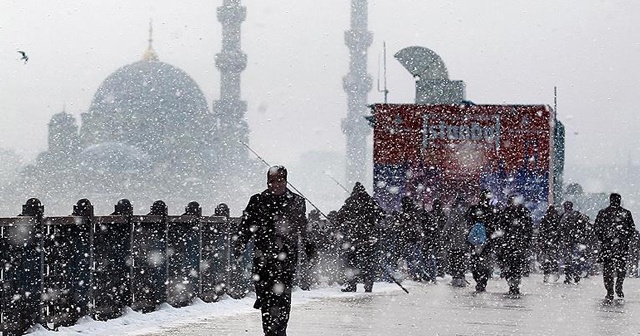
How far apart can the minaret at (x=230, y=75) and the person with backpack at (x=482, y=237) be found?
121127mm

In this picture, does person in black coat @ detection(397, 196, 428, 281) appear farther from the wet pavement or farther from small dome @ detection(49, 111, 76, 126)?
small dome @ detection(49, 111, 76, 126)

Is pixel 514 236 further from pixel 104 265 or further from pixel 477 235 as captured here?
pixel 104 265

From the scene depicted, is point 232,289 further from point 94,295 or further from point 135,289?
point 94,295

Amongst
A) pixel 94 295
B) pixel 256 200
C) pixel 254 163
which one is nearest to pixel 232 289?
pixel 94 295

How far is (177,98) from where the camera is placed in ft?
465

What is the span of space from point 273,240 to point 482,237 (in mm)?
10167

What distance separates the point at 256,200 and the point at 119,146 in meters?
140

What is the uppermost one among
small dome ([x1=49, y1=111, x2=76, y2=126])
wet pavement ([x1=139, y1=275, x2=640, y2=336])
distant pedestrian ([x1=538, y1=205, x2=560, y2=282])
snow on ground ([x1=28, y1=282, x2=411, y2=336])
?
small dome ([x1=49, y1=111, x2=76, y2=126])

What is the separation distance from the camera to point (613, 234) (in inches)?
685

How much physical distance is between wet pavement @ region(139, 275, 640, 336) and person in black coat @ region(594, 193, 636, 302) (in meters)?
0.53

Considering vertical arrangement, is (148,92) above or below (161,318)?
above

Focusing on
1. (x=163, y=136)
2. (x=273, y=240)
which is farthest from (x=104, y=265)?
(x=163, y=136)

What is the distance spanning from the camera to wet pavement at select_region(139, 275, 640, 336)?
11.8 metres

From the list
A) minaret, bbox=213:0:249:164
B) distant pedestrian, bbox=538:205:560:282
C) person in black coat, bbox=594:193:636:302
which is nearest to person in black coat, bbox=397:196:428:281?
distant pedestrian, bbox=538:205:560:282
